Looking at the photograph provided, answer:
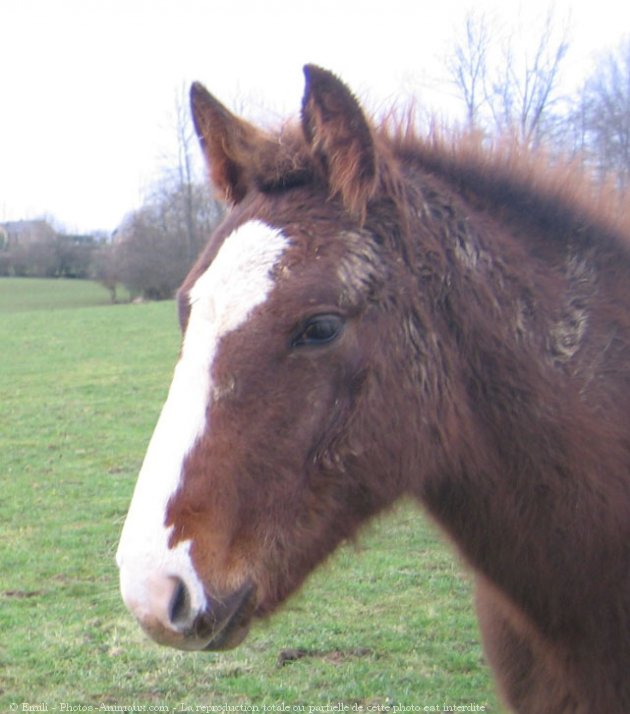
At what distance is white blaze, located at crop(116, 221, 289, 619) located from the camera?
6.69ft

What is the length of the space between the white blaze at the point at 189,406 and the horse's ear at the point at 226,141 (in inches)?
11.7

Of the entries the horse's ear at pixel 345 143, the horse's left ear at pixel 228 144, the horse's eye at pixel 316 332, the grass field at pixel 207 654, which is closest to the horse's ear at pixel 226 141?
the horse's left ear at pixel 228 144

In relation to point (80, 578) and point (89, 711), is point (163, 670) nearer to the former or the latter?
point (89, 711)

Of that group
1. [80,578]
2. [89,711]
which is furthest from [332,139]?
[80,578]

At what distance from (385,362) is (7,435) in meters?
11.9

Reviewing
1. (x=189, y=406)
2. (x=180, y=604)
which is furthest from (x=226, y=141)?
(x=180, y=604)

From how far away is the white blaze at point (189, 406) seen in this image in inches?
80.3

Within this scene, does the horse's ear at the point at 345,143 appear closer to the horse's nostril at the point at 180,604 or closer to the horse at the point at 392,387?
the horse at the point at 392,387

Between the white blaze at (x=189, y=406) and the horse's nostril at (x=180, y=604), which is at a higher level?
the white blaze at (x=189, y=406)

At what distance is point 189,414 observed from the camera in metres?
2.20

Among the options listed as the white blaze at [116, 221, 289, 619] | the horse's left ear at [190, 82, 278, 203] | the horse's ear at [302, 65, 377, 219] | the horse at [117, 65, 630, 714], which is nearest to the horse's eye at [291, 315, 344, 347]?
the horse at [117, 65, 630, 714]

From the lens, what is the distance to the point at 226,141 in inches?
105

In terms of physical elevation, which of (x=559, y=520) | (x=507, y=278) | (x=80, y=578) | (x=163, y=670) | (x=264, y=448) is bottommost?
(x=80, y=578)

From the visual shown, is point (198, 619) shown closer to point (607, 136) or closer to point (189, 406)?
point (189, 406)
